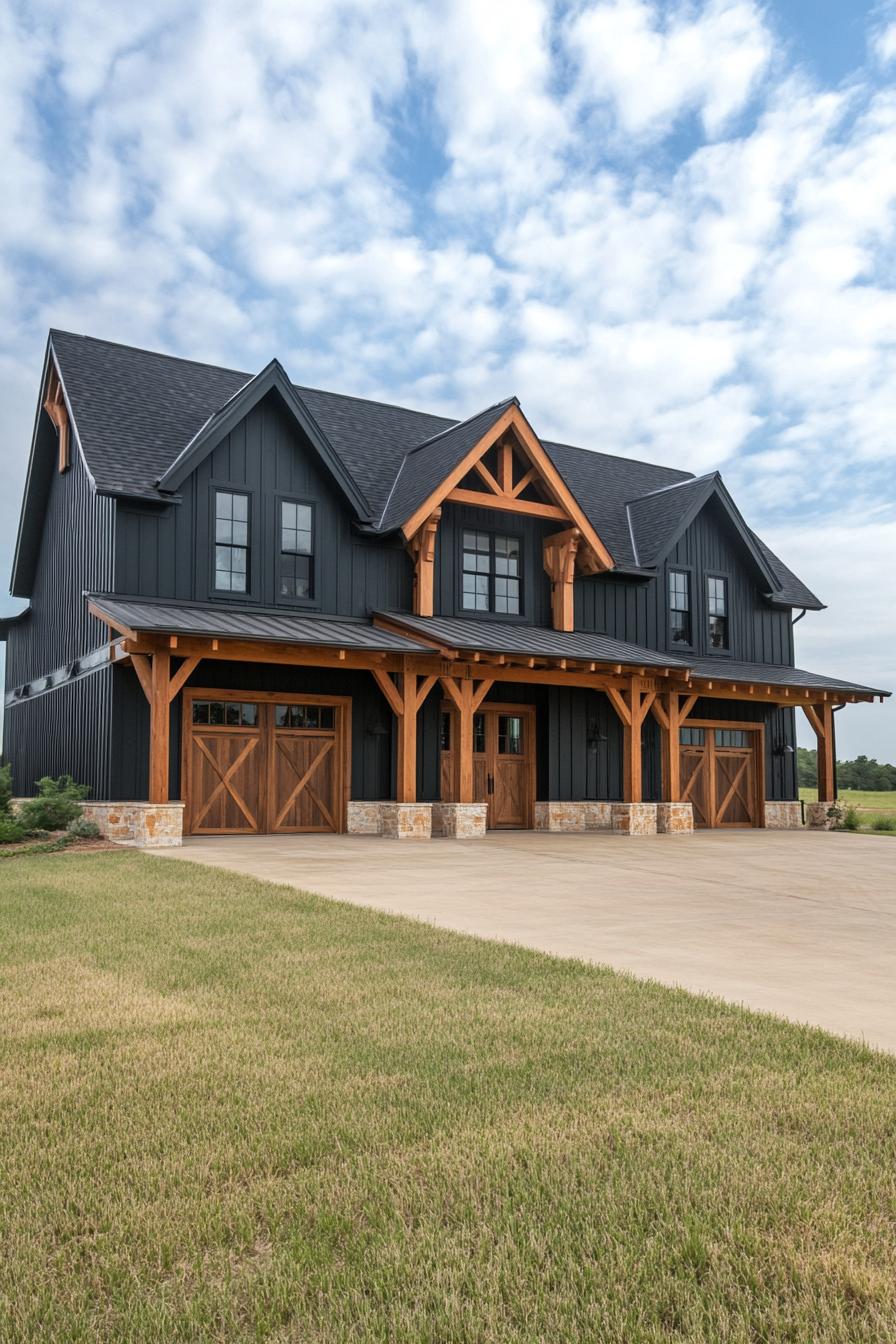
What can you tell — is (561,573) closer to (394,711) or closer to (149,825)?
(394,711)

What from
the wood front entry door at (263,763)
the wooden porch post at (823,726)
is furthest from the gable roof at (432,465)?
the wooden porch post at (823,726)

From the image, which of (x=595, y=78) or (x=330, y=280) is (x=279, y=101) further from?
(x=330, y=280)

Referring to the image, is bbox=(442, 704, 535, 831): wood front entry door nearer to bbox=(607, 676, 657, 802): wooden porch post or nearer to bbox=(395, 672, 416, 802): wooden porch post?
bbox=(607, 676, 657, 802): wooden porch post

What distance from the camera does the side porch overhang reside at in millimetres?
16141

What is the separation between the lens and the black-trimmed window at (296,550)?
19938 mm

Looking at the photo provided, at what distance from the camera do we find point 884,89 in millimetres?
14664

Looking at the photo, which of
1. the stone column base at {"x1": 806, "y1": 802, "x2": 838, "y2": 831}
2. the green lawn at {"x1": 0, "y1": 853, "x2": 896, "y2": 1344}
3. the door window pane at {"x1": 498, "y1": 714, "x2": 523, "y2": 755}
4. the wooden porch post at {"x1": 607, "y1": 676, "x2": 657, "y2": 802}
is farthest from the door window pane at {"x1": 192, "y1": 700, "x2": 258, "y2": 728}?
the stone column base at {"x1": 806, "y1": 802, "x2": 838, "y2": 831}

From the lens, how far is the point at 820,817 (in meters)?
25.7

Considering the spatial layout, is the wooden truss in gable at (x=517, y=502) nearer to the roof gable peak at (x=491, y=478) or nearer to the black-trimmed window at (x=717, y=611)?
the roof gable peak at (x=491, y=478)

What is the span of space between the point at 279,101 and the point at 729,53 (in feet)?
19.6

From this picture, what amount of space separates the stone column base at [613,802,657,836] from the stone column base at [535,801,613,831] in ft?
2.34

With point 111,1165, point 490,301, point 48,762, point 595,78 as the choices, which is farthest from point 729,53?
point 48,762

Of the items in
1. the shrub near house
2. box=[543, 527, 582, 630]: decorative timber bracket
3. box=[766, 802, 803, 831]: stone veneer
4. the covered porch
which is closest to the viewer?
the shrub near house

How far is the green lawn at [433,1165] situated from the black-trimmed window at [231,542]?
1325 centimetres
